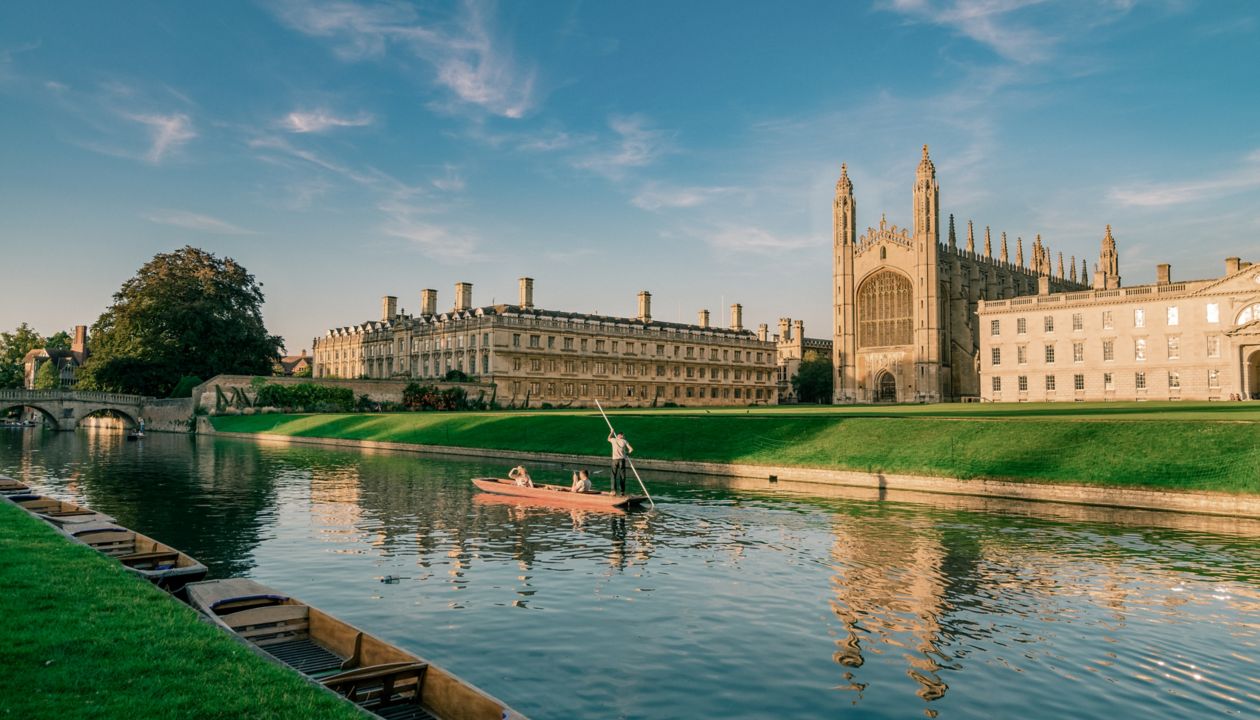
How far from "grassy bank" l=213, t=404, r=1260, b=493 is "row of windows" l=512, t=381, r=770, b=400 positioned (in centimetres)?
4771

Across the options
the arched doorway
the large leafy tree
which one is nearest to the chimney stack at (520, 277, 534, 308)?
the large leafy tree

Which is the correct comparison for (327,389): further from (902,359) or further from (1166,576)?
(1166,576)

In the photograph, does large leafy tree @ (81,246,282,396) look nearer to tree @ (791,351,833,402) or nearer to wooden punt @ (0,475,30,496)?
wooden punt @ (0,475,30,496)

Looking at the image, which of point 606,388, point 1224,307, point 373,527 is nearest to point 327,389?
point 606,388

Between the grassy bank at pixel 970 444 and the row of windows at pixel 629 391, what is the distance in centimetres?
4771

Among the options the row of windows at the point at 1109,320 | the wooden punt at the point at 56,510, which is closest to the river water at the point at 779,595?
the wooden punt at the point at 56,510

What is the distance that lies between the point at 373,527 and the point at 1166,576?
17369 mm

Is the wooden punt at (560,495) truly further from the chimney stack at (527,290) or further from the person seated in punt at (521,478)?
the chimney stack at (527,290)

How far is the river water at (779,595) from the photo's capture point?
31.1 feet

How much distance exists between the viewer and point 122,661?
780 cm

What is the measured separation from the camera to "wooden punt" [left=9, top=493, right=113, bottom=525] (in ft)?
54.8

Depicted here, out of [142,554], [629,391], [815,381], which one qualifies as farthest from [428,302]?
[142,554]

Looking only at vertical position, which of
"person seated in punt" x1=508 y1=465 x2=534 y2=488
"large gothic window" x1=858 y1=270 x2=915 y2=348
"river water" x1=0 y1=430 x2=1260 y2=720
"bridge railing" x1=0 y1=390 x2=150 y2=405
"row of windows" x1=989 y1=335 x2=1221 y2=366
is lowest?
"river water" x1=0 y1=430 x2=1260 y2=720

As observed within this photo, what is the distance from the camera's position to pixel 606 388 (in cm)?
10238
